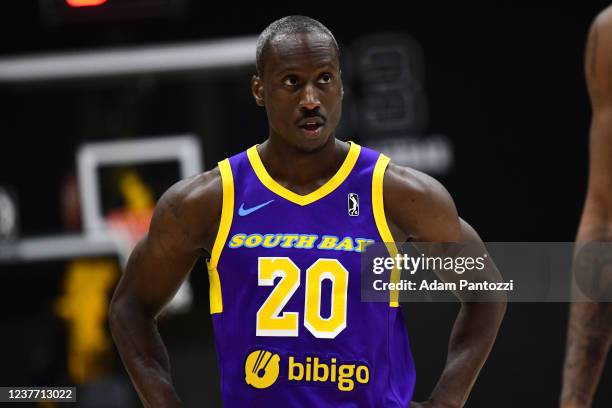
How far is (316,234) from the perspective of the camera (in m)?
3.03

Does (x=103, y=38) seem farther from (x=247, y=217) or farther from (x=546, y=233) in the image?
(x=247, y=217)

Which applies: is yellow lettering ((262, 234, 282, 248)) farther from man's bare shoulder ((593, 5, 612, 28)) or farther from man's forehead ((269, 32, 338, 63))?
man's bare shoulder ((593, 5, 612, 28))

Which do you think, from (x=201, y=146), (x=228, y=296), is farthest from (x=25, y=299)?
(x=228, y=296)

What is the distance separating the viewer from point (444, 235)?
3062 mm

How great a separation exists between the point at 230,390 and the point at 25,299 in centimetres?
322

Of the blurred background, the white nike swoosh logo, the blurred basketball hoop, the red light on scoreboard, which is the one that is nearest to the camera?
the white nike swoosh logo

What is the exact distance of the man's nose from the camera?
2949 mm

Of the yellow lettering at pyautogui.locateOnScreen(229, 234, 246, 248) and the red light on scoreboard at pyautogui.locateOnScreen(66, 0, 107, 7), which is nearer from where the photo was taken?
the yellow lettering at pyautogui.locateOnScreen(229, 234, 246, 248)

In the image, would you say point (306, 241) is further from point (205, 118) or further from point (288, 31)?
point (205, 118)

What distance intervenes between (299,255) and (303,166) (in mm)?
232

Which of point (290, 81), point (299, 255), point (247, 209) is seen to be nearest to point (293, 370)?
point (299, 255)

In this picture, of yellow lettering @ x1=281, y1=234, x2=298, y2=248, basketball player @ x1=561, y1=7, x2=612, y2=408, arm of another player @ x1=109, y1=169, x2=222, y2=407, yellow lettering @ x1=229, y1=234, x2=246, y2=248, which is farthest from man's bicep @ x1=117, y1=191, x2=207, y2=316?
basketball player @ x1=561, y1=7, x2=612, y2=408

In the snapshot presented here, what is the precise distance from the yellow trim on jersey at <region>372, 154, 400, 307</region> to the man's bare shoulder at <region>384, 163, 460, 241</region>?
15 millimetres

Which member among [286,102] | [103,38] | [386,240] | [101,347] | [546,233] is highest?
[103,38]
